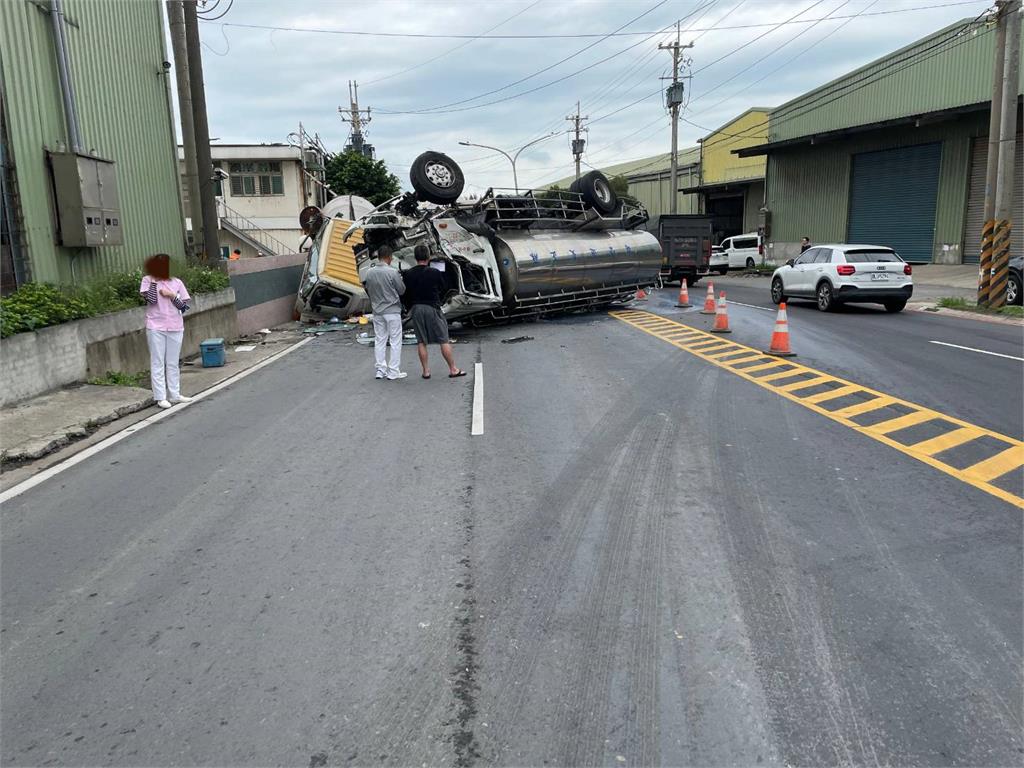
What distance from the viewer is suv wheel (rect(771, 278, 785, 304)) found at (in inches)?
806

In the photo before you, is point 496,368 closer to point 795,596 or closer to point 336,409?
point 336,409

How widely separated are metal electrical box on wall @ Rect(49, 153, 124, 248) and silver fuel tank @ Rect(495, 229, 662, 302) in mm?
7205

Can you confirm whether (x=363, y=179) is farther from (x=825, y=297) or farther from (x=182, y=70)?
(x=825, y=297)

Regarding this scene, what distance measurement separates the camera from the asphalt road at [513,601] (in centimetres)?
294

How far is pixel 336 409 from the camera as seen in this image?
28.7ft

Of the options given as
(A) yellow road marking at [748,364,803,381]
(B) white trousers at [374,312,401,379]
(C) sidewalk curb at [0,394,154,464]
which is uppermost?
(B) white trousers at [374,312,401,379]

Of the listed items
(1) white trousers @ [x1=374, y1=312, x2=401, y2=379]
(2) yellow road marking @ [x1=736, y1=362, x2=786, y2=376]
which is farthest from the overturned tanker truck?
(2) yellow road marking @ [x1=736, y1=362, x2=786, y2=376]

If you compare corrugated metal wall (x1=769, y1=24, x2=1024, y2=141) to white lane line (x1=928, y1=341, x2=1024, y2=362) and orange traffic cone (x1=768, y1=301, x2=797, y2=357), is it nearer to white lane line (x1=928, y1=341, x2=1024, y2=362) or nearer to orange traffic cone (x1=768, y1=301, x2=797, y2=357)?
white lane line (x1=928, y1=341, x2=1024, y2=362)

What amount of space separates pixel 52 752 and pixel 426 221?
504 inches

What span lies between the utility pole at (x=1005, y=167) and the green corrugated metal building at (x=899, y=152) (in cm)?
932

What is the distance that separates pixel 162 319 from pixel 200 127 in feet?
27.6

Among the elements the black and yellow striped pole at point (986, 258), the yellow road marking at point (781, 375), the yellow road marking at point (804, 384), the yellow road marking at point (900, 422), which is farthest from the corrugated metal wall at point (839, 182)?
the yellow road marking at point (900, 422)

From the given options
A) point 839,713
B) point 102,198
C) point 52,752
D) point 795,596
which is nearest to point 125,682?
point 52,752

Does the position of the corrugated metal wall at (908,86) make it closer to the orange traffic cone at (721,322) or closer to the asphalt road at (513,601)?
the orange traffic cone at (721,322)
